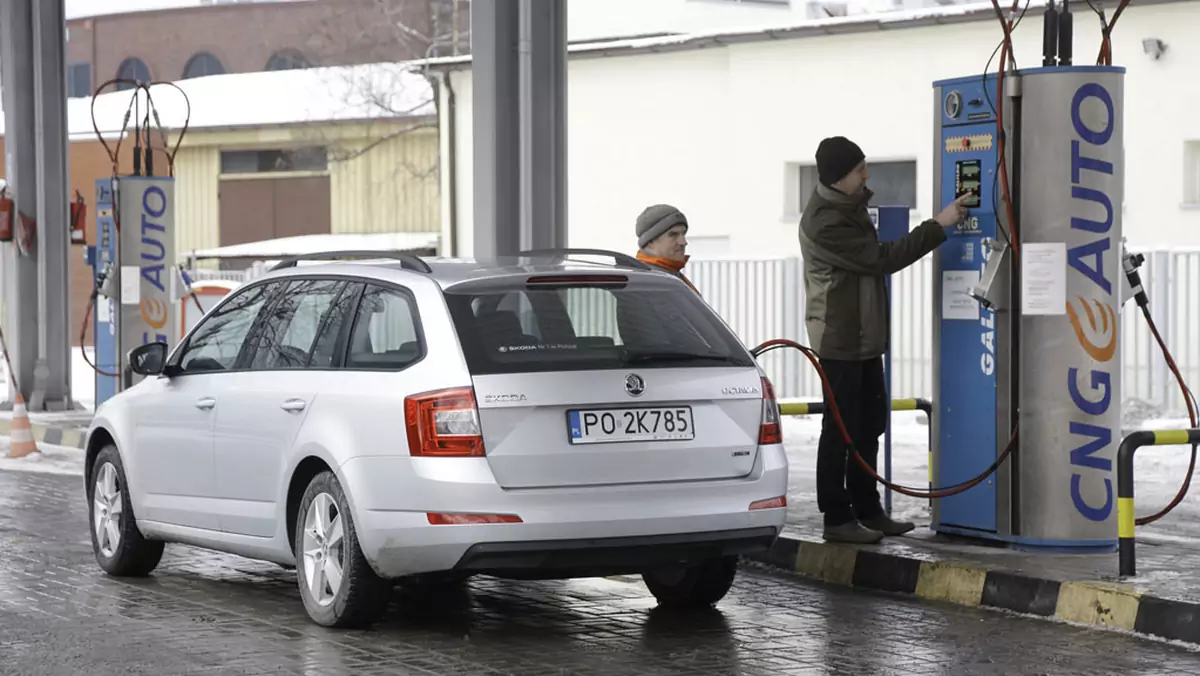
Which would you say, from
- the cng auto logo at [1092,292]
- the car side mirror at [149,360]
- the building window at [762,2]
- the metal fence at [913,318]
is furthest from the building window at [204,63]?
the cng auto logo at [1092,292]

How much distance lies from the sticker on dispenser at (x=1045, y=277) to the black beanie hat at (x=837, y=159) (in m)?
0.94

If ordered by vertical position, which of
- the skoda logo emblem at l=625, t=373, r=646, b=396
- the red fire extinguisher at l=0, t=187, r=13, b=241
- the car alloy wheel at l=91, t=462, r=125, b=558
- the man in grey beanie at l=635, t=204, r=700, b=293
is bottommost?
the car alloy wheel at l=91, t=462, r=125, b=558

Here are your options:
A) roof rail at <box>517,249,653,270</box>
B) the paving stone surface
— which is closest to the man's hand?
the paving stone surface


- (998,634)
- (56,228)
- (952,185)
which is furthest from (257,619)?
(56,228)

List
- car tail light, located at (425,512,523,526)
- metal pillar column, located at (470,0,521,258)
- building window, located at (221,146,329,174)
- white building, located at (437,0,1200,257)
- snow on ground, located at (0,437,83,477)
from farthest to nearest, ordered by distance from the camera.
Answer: building window, located at (221,146,329,174) < white building, located at (437,0,1200,257) < snow on ground, located at (0,437,83,477) < metal pillar column, located at (470,0,521,258) < car tail light, located at (425,512,523,526)

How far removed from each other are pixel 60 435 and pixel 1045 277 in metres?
11.3

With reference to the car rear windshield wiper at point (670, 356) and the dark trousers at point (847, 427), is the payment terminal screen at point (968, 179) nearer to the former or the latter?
the dark trousers at point (847, 427)

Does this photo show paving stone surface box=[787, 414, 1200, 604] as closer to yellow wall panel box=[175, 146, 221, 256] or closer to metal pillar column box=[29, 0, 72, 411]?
metal pillar column box=[29, 0, 72, 411]

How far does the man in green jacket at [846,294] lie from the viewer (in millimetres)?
9391

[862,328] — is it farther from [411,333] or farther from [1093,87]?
[411,333]

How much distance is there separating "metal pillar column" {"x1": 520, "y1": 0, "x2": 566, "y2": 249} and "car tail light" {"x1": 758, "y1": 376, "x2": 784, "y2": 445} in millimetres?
5448

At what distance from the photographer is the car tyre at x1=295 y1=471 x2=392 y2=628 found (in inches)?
295

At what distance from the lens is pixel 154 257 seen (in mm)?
18938

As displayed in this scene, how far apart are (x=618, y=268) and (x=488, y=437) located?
122 centimetres
